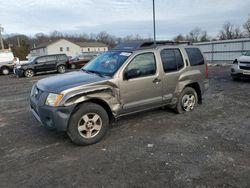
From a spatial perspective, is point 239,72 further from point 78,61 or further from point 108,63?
point 78,61

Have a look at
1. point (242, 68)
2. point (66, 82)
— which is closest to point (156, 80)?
point (66, 82)

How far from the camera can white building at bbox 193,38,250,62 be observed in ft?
61.4

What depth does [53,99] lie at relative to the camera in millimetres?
3967

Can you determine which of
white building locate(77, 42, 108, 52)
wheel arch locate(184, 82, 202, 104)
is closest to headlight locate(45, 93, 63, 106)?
wheel arch locate(184, 82, 202, 104)

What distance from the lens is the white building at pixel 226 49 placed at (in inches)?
737

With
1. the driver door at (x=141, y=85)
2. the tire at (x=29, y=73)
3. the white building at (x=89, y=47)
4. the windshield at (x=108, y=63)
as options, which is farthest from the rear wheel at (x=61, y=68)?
the white building at (x=89, y=47)

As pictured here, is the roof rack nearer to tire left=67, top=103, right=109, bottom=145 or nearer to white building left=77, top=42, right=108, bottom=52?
tire left=67, top=103, right=109, bottom=145

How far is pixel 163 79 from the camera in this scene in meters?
5.21

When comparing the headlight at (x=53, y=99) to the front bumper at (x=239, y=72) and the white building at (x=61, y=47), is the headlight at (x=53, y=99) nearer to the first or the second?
the front bumper at (x=239, y=72)

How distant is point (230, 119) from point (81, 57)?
65.0 ft

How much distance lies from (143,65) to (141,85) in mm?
469

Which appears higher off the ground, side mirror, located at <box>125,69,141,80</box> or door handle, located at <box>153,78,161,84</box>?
side mirror, located at <box>125,69,141,80</box>

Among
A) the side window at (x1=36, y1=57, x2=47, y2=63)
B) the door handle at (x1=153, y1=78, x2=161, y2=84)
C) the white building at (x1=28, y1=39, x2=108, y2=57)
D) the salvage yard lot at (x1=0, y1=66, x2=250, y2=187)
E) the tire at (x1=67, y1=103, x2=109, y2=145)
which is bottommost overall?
the salvage yard lot at (x1=0, y1=66, x2=250, y2=187)

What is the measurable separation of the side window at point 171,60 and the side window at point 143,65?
1.12 ft
